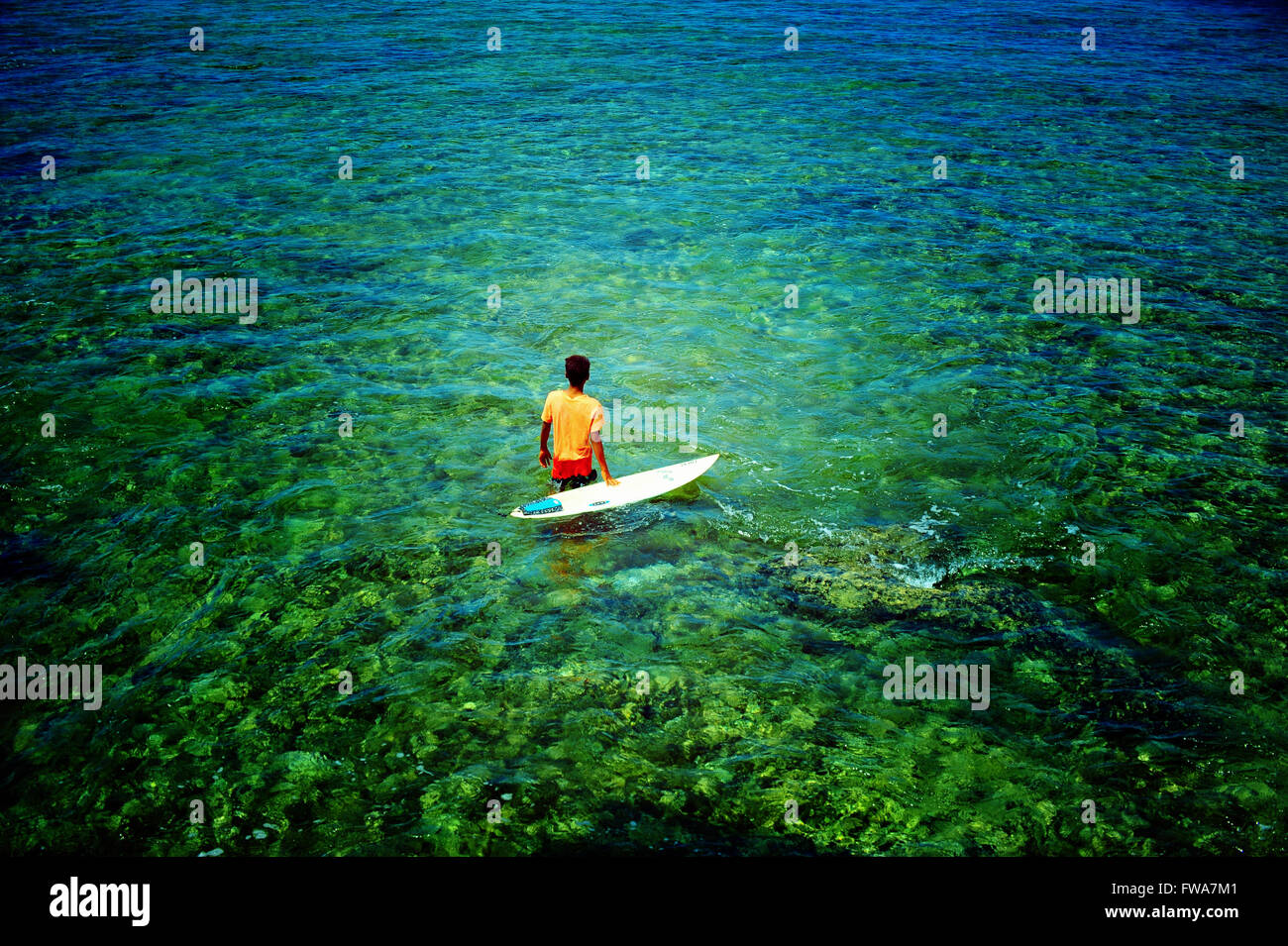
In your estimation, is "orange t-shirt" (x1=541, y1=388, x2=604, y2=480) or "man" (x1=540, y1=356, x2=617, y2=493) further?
"orange t-shirt" (x1=541, y1=388, x2=604, y2=480)

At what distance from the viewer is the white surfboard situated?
10.3 m

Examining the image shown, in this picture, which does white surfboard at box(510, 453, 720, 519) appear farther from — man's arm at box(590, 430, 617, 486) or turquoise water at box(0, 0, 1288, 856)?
turquoise water at box(0, 0, 1288, 856)

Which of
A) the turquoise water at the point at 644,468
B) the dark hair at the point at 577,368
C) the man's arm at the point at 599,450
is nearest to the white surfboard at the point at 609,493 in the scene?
the man's arm at the point at 599,450

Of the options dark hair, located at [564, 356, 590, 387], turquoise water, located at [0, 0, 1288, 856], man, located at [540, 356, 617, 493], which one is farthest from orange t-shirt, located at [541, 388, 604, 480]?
turquoise water, located at [0, 0, 1288, 856]

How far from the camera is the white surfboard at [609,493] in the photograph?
10266mm

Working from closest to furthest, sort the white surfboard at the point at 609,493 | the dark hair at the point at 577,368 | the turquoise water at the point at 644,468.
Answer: the turquoise water at the point at 644,468 → the dark hair at the point at 577,368 → the white surfboard at the point at 609,493

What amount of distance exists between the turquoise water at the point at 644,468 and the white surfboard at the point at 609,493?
0.25m

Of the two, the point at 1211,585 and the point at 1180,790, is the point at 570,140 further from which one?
the point at 1180,790

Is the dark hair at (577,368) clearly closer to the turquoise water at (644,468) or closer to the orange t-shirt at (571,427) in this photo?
the orange t-shirt at (571,427)

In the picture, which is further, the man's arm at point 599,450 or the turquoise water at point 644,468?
the man's arm at point 599,450

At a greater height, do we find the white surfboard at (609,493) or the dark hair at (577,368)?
the dark hair at (577,368)

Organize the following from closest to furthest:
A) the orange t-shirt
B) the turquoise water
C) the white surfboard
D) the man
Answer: the turquoise water, the man, the orange t-shirt, the white surfboard

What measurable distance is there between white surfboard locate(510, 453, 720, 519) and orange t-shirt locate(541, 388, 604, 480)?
0.26 m

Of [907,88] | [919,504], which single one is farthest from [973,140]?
[919,504]
